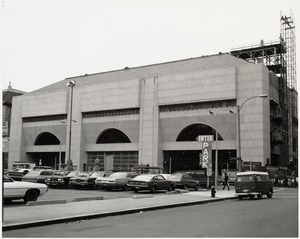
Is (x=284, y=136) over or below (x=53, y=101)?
below

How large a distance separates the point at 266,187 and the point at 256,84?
33.0 m

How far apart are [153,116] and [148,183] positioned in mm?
35972

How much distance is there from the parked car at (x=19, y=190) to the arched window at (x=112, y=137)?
1905 inches

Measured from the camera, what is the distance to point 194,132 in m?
60.5

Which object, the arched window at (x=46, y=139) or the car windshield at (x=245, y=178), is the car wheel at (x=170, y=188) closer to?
the car windshield at (x=245, y=178)

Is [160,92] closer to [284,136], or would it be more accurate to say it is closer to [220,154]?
[220,154]

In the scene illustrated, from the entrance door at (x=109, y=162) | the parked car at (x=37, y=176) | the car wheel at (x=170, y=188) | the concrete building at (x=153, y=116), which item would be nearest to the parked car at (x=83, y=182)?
the parked car at (x=37, y=176)

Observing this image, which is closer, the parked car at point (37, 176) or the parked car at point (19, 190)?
the parked car at point (19, 190)

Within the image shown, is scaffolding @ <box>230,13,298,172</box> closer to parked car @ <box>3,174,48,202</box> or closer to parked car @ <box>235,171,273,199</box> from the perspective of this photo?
parked car @ <box>235,171,273,199</box>

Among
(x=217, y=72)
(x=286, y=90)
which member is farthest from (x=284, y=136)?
(x=217, y=72)

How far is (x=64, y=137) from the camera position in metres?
71.6

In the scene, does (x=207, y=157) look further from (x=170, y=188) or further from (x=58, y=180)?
(x=58, y=180)

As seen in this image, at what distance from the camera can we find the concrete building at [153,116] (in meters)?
56.1

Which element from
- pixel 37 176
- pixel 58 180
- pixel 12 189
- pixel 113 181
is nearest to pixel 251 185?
pixel 113 181
